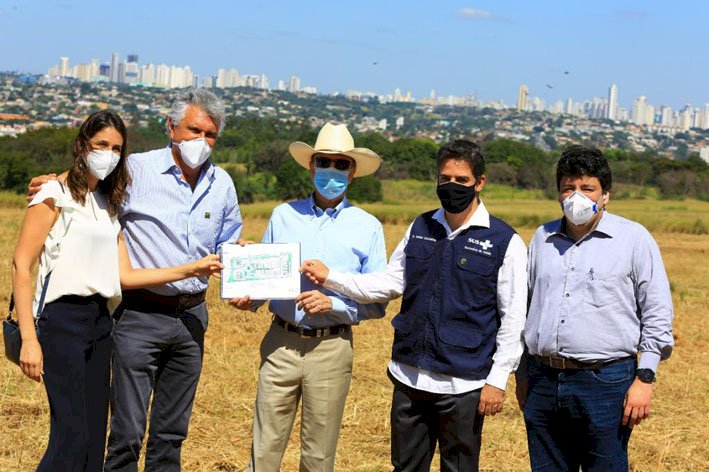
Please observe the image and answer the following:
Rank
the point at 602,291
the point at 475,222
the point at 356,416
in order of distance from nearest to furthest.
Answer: the point at 602,291 → the point at 475,222 → the point at 356,416

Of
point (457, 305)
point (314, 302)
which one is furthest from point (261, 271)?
point (457, 305)

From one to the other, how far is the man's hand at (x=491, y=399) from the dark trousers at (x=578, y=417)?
0.19 metres

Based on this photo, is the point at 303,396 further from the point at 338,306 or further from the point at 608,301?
the point at 608,301

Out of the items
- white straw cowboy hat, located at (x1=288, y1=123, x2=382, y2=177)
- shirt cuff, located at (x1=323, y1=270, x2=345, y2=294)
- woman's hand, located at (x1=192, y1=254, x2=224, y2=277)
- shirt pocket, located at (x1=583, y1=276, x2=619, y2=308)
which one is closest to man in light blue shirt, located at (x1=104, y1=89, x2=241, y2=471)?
woman's hand, located at (x1=192, y1=254, x2=224, y2=277)

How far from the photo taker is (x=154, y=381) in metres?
4.92

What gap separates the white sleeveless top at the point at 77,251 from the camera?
13.8 ft

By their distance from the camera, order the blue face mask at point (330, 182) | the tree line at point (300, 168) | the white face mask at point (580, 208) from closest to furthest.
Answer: the white face mask at point (580, 208), the blue face mask at point (330, 182), the tree line at point (300, 168)

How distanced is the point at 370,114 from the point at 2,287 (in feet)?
605

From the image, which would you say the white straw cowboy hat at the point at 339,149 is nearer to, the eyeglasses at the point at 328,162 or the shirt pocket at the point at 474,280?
the eyeglasses at the point at 328,162

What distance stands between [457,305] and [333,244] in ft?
2.71

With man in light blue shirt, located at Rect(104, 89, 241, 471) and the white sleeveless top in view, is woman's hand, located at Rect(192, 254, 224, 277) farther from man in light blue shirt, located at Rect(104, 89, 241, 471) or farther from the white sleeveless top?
the white sleeveless top

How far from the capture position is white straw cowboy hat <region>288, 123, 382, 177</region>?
486 centimetres

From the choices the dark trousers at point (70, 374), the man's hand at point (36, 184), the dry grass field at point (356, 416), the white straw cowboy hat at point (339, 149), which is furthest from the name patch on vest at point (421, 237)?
the dry grass field at point (356, 416)

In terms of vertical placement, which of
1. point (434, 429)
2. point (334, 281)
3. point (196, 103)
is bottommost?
point (434, 429)
